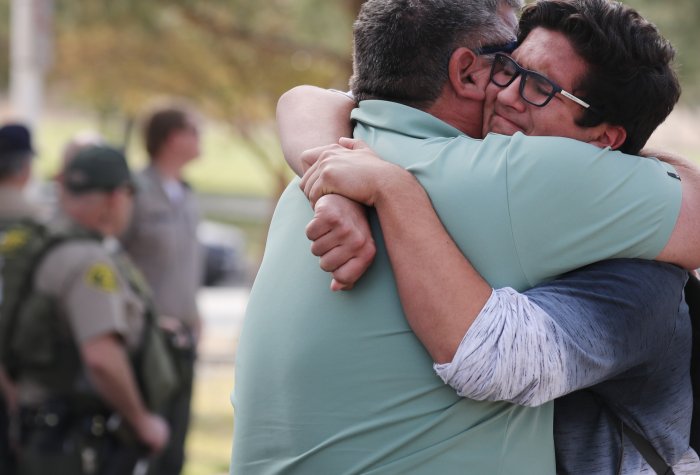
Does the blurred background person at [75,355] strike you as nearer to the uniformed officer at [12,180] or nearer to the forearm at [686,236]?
the uniformed officer at [12,180]

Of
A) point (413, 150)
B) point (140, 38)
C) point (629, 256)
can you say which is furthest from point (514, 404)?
point (140, 38)

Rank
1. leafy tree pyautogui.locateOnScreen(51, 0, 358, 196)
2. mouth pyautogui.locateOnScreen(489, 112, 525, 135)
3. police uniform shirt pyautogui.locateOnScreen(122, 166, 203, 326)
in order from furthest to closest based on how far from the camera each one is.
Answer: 1. leafy tree pyautogui.locateOnScreen(51, 0, 358, 196)
2. police uniform shirt pyautogui.locateOnScreen(122, 166, 203, 326)
3. mouth pyautogui.locateOnScreen(489, 112, 525, 135)

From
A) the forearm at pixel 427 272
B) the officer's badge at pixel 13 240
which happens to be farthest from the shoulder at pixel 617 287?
the officer's badge at pixel 13 240

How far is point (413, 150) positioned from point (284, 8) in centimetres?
1067

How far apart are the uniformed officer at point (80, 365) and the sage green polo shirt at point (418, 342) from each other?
2.75m

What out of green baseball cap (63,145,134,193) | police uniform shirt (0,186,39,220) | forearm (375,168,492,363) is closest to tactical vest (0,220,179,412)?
green baseball cap (63,145,134,193)

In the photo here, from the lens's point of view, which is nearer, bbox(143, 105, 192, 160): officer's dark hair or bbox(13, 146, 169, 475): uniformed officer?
bbox(13, 146, 169, 475): uniformed officer

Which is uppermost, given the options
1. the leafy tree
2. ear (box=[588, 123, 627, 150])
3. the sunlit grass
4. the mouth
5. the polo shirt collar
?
ear (box=[588, 123, 627, 150])

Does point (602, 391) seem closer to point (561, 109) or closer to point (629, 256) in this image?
point (629, 256)

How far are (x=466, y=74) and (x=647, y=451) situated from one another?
2.69 feet

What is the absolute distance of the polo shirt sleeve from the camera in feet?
6.65

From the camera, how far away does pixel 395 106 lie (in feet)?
7.40

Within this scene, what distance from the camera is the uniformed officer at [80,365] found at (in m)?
4.75

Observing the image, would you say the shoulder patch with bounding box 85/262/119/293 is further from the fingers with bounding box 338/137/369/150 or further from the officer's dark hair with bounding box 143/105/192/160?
the fingers with bounding box 338/137/369/150
